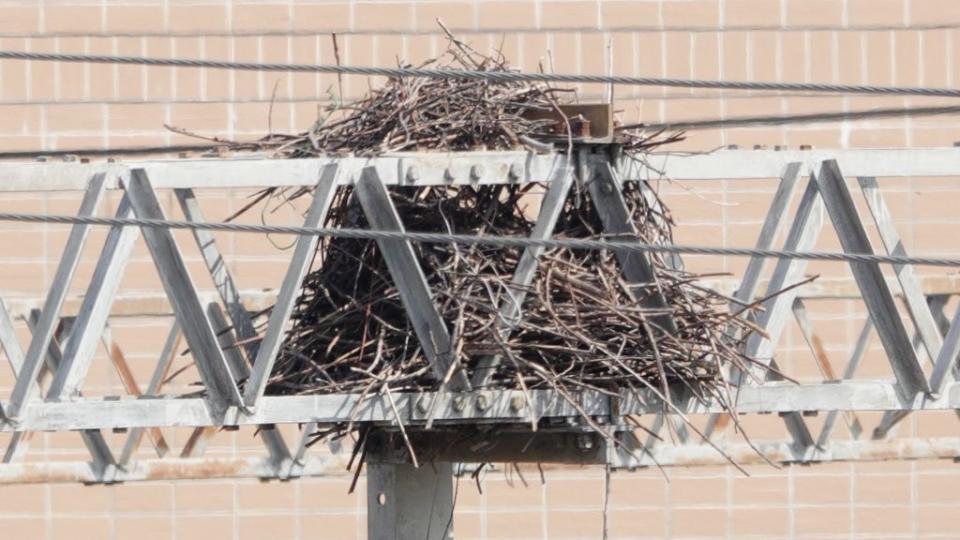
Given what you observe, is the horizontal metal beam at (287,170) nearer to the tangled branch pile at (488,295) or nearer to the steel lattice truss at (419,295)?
the steel lattice truss at (419,295)

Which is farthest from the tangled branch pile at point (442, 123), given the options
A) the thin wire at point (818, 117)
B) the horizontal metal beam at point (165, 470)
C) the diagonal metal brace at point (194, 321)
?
the thin wire at point (818, 117)

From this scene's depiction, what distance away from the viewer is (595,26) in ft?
30.0

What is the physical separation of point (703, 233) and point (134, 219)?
425cm

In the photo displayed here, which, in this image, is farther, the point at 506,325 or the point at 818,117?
the point at 818,117

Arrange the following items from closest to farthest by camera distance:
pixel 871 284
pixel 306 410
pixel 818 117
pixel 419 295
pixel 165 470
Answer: pixel 419 295, pixel 306 410, pixel 871 284, pixel 165 470, pixel 818 117

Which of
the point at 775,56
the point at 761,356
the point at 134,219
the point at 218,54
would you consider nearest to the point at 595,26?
the point at 775,56

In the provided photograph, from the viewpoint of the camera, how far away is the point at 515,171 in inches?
214

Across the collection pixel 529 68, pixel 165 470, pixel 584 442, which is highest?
pixel 529 68

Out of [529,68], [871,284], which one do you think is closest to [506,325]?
[871,284]

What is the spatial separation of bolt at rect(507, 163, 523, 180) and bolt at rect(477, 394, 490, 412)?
56 cm

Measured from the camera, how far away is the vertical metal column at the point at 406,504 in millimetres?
5930

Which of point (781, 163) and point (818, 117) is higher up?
point (818, 117)

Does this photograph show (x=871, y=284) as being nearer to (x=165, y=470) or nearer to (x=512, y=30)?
(x=165, y=470)

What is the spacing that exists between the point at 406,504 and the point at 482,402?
0.56 meters
